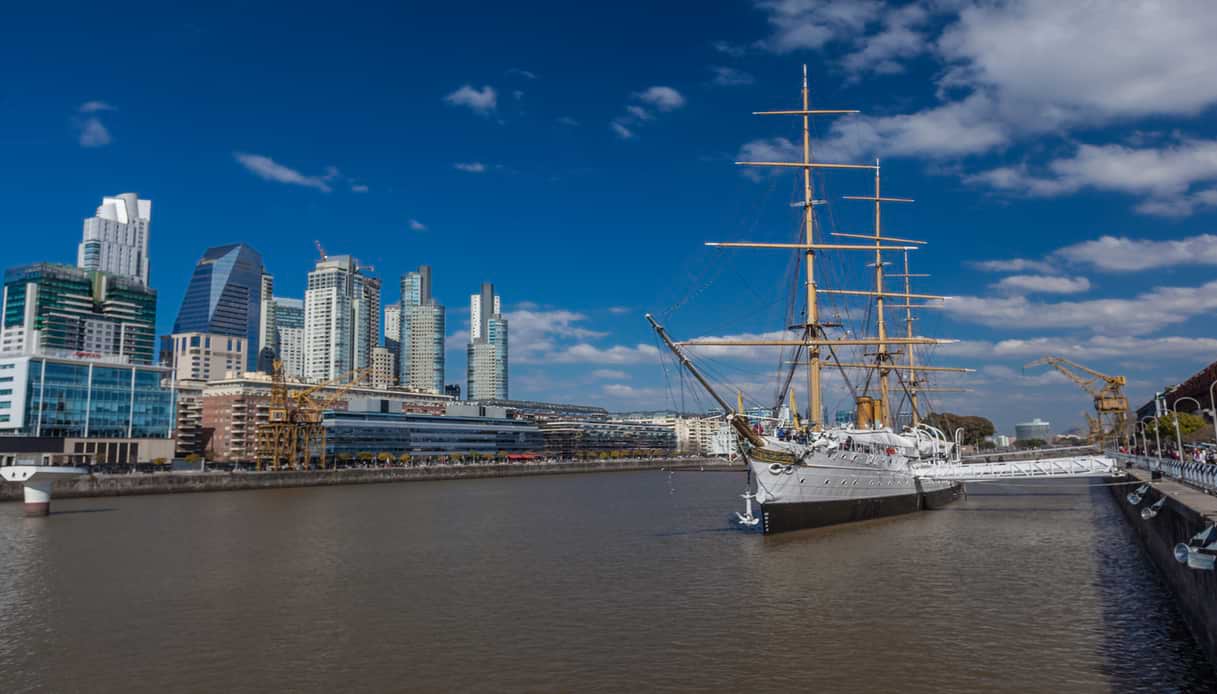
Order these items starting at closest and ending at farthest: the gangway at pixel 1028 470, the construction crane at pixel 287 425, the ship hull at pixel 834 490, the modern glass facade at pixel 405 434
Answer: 1. the ship hull at pixel 834 490
2. the gangway at pixel 1028 470
3. the construction crane at pixel 287 425
4. the modern glass facade at pixel 405 434

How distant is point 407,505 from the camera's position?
254 feet

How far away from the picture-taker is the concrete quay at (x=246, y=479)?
292 feet

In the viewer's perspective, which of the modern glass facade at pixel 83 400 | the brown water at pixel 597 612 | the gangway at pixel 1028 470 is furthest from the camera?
the modern glass facade at pixel 83 400

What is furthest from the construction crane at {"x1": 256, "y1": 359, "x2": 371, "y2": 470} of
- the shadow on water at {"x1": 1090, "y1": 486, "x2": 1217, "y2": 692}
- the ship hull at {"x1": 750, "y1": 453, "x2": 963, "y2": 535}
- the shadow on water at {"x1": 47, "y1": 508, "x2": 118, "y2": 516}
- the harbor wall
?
the harbor wall

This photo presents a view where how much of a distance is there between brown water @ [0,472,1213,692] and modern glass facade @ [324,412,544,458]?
118m

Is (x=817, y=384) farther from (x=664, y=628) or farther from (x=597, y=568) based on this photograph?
(x=664, y=628)

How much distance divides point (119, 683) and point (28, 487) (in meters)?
56.2

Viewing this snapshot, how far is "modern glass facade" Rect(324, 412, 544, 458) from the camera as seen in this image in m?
166

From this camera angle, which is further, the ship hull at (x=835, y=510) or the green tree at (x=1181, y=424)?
the green tree at (x=1181, y=424)

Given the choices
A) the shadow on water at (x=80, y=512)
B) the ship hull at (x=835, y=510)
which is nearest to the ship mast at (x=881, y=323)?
the ship hull at (x=835, y=510)

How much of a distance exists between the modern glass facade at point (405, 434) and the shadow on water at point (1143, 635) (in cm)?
14876

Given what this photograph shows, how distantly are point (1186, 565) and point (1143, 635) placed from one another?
9.23 ft

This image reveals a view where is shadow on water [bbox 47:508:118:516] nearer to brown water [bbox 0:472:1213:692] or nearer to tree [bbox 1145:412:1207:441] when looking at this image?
brown water [bbox 0:472:1213:692]

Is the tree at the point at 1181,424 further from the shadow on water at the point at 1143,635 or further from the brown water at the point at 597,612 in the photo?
the shadow on water at the point at 1143,635
